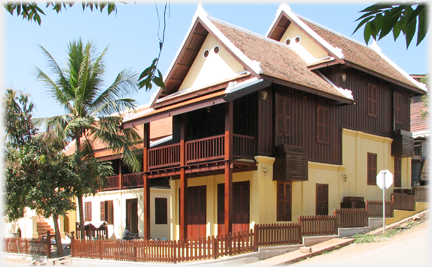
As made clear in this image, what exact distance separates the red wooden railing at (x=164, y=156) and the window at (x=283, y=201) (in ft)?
13.3

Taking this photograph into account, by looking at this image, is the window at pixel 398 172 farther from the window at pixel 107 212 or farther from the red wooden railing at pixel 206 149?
the window at pixel 107 212

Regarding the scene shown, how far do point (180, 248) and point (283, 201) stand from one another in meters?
4.60

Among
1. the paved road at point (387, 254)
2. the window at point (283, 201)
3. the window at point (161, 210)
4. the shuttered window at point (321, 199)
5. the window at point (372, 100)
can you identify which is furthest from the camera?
the window at point (161, 210)

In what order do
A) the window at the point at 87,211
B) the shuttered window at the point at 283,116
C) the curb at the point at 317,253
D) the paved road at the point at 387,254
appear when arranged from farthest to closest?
the window at the point at 87,211
the shuttered window at the point at 283,116
the curb at the point at 317,253
the paved road at the point at 387,254

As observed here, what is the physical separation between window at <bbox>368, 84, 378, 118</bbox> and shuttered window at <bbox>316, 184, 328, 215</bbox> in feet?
15.7

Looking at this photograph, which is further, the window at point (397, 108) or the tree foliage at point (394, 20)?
the window at point (397, 108)

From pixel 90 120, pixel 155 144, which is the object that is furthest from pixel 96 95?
pixel 155 144

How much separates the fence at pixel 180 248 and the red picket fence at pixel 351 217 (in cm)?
394

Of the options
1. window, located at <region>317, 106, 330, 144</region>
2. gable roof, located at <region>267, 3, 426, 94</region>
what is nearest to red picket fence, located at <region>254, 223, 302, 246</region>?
window, located at <region>317, 106, 330, 144</region>

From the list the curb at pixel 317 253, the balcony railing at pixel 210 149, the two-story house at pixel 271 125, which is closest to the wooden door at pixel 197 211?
the two-story house at pixel 271 125

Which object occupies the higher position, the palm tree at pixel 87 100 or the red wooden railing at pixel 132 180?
the palm tree at pixel 87 100

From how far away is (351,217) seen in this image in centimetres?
1986

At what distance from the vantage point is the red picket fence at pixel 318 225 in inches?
723

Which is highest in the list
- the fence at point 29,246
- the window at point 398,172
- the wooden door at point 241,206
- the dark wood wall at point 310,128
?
the dark wood wall at point 310,128
